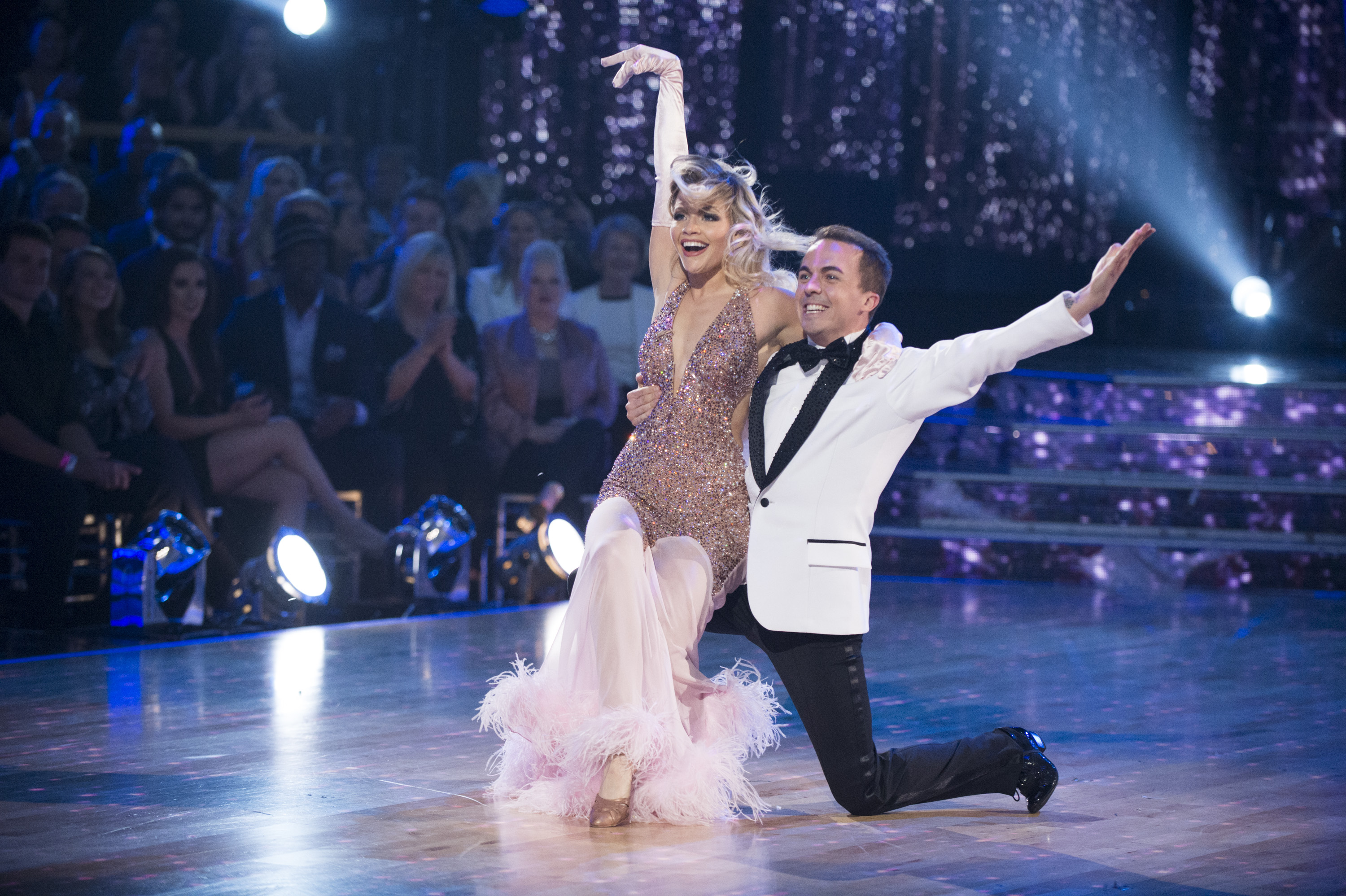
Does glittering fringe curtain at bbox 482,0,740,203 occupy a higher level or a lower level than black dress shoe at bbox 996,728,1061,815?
higher

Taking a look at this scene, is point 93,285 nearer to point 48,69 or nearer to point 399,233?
point 399,233

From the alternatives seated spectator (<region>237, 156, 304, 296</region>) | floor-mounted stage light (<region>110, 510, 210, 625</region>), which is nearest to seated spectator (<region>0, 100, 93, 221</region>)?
seated spectator (<region>237, 156, 304, 296</region>)

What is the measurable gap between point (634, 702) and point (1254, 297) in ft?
26.2

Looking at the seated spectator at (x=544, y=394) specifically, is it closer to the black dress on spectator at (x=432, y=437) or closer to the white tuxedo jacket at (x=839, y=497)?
the black dress on spectator at (x=432, y=437)

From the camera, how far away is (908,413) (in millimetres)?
2930

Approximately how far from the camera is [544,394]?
6.75 m

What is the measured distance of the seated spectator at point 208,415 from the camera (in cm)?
561

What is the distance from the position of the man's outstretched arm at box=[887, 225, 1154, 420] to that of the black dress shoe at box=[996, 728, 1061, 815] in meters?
0.71

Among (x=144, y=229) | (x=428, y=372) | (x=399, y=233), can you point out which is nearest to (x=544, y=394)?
(x=428, y=372)

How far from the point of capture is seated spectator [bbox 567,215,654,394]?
7141 millimetres

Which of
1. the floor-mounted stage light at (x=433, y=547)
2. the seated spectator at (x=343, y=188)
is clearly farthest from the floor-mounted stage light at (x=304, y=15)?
the floor-mounted stage light at (x=433, y=547)

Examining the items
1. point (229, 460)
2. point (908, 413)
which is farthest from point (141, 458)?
point (908, 413)

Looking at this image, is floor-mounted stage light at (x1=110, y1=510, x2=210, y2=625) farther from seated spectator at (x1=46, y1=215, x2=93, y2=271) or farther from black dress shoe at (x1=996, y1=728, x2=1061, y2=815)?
black dress shoe at (x1=996, y1=728, x2=1061, y2=815)

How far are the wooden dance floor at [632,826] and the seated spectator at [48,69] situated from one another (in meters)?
3.10
